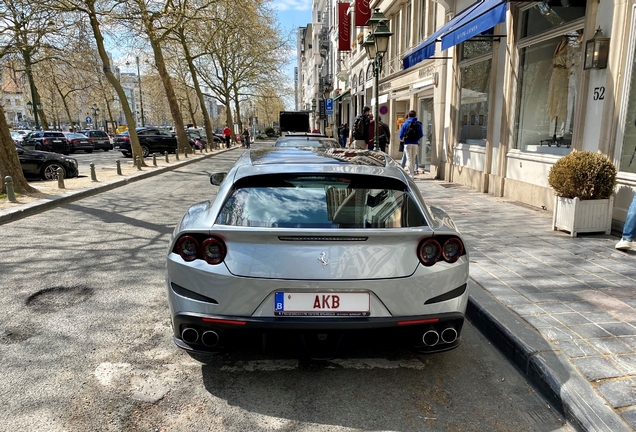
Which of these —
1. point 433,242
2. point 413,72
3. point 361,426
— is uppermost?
point 413,72

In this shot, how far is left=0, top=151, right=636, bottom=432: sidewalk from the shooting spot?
277 centimetres

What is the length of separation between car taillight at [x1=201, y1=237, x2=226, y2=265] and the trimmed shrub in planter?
553 cm

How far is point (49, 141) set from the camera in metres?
31.9

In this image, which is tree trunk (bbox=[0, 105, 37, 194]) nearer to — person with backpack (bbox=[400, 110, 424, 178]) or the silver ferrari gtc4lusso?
the silver ferrari gtc4lusso

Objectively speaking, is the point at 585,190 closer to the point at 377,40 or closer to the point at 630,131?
the point at 630,131

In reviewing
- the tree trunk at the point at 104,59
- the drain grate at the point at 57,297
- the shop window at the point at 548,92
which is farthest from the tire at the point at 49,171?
the shop window at the point at 548,92

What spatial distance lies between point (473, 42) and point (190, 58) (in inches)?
959

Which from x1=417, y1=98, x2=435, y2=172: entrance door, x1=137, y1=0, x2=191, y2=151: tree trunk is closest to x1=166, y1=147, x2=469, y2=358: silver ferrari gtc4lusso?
x1=417, y1=98, x2=435, y2=172: entrance door

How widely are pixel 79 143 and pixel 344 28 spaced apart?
2279cm

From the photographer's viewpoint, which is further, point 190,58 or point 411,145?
point 190,58

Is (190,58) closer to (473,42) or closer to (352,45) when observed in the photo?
(352,45)

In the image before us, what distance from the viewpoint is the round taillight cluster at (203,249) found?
9.21 ft

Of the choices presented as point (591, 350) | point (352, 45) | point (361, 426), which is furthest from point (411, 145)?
point (352, 45)

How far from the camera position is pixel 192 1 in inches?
902
